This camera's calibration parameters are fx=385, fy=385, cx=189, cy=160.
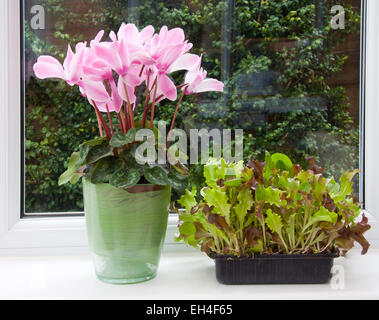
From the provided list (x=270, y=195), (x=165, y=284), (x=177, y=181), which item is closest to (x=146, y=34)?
(x=177, y=181)

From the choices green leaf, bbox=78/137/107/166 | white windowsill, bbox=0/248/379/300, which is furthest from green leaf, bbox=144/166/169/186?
white windowsill, bbox=0/248/379/300

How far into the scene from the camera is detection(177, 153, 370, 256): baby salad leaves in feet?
2.48

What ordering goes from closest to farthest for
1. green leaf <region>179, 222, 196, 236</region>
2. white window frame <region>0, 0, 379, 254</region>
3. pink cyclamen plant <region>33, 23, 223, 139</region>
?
pink cyclamen plant <region>33, 23, 223, 139</region> < green leaf <region>179, 222, 196, 236</region> < white window frame <region>0, 0, 379, 254</region>

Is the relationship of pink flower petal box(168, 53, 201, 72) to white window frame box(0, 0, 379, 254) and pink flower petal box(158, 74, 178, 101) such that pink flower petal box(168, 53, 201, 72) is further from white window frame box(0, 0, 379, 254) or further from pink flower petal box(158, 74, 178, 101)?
white window frame box(0, 0, 379, 254)

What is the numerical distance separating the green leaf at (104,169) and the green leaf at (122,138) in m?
0.04

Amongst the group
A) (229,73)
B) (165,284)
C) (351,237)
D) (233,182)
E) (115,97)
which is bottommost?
(165,284)

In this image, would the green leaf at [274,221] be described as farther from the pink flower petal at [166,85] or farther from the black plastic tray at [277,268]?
the pink flower petal at [166,85]

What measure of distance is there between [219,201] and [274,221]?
0.37ft

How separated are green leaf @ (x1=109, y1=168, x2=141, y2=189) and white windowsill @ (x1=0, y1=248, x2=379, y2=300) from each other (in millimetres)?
215

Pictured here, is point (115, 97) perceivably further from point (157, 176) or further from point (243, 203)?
point (243, 203)

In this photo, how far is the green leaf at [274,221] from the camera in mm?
748

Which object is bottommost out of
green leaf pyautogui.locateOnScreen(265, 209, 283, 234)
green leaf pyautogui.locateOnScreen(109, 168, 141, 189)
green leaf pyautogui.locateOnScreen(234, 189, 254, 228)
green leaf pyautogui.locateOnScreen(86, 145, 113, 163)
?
green leaf pyautogui.locateOnScreen(265, 209, 283, 234)

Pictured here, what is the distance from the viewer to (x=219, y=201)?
0.76m

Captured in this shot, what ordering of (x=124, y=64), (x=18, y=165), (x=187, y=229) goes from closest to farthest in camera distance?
(x=124, y=64) < (x=187, y=229) < (x=18, y=165)
